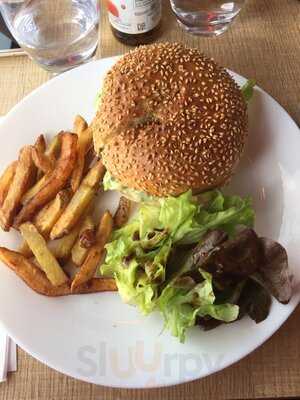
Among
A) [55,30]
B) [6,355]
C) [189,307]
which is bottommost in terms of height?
[6,355]

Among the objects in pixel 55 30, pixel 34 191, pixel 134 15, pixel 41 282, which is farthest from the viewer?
pixel 55 30

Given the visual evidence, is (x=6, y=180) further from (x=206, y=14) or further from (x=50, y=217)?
(x=206, y=14)

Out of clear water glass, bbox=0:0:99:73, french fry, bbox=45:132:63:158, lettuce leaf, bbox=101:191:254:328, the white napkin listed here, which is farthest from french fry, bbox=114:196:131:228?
clear water glass, bbox=0:0:99:73

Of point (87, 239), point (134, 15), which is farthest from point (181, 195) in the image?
point (134, 15)

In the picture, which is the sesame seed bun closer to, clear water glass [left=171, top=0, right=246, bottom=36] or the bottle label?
the bottle label

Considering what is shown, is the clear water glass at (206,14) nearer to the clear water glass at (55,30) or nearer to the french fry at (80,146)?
the clear water glass at (55,30)

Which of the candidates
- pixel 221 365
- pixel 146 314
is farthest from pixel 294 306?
pixel 146 314
